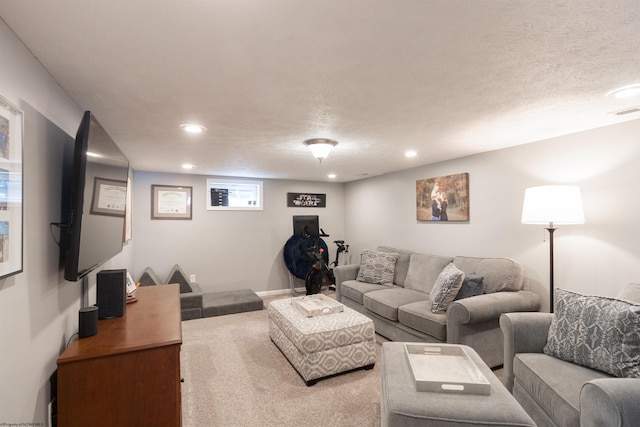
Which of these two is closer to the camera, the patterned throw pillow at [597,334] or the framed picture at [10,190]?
the framed picture at [10,190]

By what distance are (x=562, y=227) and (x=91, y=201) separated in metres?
3.76

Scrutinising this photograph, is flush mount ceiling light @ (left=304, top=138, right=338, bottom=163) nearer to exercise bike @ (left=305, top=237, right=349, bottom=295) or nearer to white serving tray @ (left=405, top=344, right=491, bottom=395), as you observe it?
white serving tray @ (left=405, top=344, right=491, bottom=395)

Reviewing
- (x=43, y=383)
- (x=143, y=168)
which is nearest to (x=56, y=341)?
(x=43, y=383)

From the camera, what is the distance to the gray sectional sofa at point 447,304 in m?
2.68

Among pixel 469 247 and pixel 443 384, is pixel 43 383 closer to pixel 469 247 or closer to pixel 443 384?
pixel 443 384

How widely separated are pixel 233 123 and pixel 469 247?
313 cm

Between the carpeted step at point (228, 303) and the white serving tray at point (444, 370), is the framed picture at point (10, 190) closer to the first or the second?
the white serving tray at point (444, 370)

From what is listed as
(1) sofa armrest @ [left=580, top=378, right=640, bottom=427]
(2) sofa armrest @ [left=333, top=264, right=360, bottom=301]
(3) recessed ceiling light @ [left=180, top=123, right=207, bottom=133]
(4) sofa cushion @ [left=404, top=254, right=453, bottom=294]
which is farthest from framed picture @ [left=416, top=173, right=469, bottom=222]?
(3) recessed ceiling light @ [left=180, top=123, right=207, bottom=133]

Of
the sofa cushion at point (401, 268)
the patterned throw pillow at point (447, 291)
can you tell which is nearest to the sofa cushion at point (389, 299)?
the sofa cushion at point (401, 268)

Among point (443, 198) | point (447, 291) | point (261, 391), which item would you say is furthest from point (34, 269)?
point (443, 198)

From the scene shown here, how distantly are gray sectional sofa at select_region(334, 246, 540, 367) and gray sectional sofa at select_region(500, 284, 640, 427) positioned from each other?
50 cm

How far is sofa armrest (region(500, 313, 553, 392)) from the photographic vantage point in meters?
2.10

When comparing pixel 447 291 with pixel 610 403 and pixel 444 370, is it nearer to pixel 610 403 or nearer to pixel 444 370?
pixel 444 370

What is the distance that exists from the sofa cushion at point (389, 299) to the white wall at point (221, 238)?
241cm
